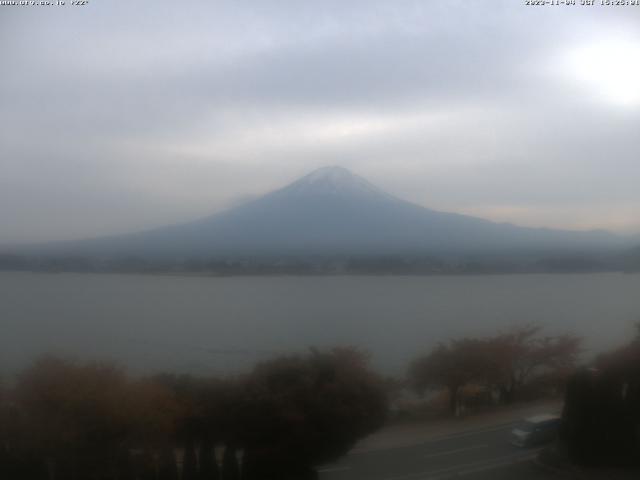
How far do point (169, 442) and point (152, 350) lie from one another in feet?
1.03

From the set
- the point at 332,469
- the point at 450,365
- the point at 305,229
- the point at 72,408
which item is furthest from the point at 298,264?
the point at 72,408

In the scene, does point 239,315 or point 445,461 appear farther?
point 445,461

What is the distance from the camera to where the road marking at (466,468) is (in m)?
2.27

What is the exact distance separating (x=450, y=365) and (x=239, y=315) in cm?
76

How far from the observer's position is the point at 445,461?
7.50 ft

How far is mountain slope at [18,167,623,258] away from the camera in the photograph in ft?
6.96

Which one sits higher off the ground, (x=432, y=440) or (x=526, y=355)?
(x=526, y=355)

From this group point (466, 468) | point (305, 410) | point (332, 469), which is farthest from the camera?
point (466, 468)

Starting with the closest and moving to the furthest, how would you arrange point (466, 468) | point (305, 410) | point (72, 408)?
point (72, 408)
point (305, 410)
point (466, 468)

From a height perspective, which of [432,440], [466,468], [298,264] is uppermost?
[298,264]

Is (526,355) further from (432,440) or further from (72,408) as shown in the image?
(72,408)

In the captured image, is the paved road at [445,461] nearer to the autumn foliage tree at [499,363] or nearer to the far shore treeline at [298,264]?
the autumn foliage tree at [499,363]

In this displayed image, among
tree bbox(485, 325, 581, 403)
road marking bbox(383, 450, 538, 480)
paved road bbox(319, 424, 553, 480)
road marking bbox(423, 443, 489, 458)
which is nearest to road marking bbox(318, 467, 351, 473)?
paved road bbox(319, 424, 553, 480)

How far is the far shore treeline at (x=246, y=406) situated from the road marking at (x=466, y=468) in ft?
0.69
